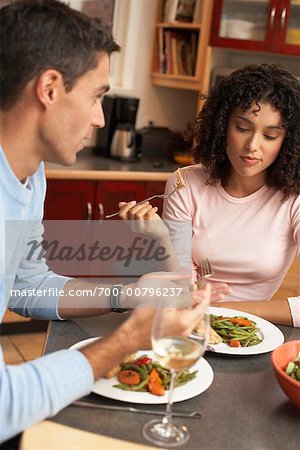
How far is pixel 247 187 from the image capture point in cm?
210

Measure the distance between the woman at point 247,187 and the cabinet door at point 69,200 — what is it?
1.22 meters

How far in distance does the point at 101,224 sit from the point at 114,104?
0.82 m

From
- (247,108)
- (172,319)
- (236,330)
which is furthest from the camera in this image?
(247,108)

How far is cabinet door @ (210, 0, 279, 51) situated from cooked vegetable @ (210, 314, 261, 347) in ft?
8.25

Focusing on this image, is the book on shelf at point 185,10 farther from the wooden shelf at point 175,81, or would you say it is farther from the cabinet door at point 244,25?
the wooden shelf at point 175,81

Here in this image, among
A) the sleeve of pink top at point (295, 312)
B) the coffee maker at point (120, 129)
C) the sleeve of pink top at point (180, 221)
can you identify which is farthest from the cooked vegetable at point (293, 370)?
the coffee maker at point (120, 129)

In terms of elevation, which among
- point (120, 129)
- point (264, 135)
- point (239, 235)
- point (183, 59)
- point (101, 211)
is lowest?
point (101, 211)

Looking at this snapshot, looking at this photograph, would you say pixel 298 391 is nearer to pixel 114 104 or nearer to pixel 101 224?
pixel 101 224

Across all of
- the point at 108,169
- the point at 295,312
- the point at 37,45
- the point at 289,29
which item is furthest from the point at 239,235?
the point at 289,29

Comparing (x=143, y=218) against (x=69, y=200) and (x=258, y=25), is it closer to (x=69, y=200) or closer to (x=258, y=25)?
(x=69, y=200)

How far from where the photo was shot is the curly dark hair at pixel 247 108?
1973 mm

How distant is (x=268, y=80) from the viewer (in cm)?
200

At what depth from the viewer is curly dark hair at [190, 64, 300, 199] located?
6.47 feet

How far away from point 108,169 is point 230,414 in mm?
2424
